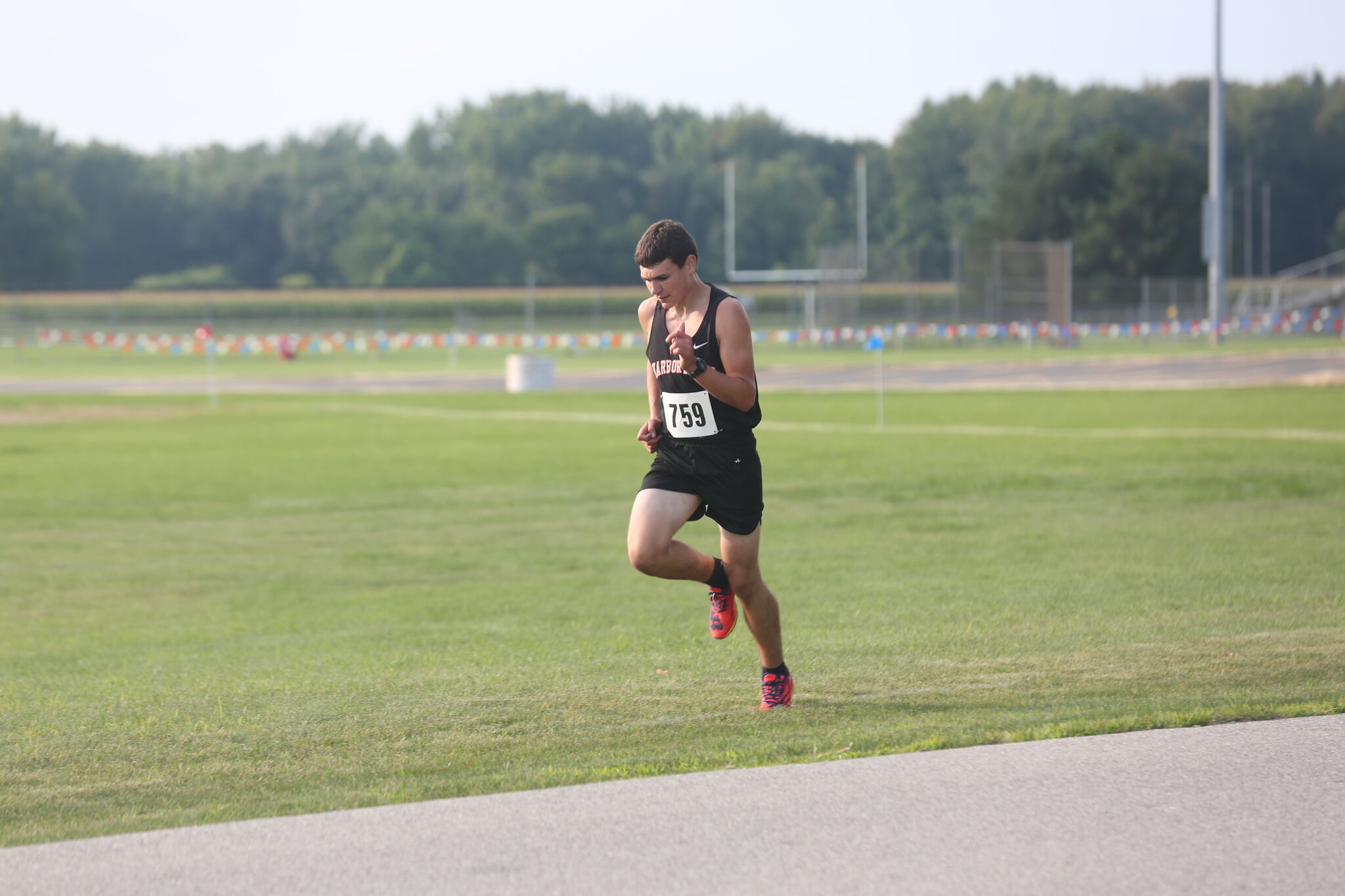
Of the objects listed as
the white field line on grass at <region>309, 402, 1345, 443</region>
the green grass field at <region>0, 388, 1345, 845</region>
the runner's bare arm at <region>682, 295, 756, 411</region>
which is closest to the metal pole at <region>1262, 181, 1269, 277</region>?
the white field line on grass at <region>309, 402, 1345, 443</region>

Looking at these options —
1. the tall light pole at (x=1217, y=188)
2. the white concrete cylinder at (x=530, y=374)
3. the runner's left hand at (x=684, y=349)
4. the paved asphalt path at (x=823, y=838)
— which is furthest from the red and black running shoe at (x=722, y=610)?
the tall light pole at (x=1217, y=188)

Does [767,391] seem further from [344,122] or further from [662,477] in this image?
[344,122]

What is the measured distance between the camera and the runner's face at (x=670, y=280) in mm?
5719

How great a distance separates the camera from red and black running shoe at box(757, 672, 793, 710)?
5973 mm

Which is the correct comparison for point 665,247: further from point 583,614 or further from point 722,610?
point 583,614

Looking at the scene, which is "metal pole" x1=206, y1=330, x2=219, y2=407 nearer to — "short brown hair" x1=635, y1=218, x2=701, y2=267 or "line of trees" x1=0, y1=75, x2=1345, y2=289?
"short brown hair" x1=635, y1=218, x2=701, y2=267

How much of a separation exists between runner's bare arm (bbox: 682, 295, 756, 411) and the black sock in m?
0.70

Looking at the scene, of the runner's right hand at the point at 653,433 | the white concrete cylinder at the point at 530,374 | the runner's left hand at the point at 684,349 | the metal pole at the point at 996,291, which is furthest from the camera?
the metal pole at the point at 996,291

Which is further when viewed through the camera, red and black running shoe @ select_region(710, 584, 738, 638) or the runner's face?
red and black running shoe @ select_region(710, 584, 738, 638)

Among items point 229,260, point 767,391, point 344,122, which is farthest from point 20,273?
point 767,391

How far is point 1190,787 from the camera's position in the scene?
460 centimetres

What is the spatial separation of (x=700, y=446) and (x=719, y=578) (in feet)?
1.86

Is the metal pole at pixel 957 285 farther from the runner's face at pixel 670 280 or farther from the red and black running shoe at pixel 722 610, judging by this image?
the runner's face at pixel 670 280

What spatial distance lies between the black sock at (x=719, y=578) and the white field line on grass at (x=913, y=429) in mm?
13751
